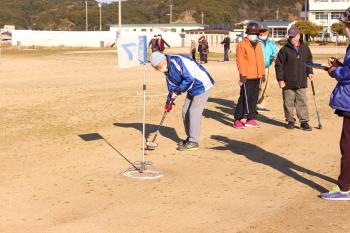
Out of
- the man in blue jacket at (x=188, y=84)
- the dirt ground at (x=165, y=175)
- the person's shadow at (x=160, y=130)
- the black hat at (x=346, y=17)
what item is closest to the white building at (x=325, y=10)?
the dirt ground at (x=165, y=175)

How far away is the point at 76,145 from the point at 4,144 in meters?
1.19

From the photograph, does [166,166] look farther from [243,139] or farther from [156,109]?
[156,109]

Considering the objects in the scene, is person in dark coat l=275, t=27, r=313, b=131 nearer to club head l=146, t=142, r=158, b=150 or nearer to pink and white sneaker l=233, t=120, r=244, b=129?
pink and white sneaker l=233, t=120, r=244, b=129

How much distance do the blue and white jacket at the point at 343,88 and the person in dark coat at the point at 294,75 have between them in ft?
14.8

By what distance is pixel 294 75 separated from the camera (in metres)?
10.7

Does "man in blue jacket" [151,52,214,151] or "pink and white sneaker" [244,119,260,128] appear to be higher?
"man in blue jacket" [151,52,214,151]

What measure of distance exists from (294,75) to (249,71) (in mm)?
875

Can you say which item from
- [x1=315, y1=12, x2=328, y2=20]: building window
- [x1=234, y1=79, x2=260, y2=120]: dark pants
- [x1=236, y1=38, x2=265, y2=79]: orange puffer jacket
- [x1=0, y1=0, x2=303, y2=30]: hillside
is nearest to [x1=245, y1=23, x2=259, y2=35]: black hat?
[x1=236, y1=38, x2=265, y2=79]: orange puffer jacket

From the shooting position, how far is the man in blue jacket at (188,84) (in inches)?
328

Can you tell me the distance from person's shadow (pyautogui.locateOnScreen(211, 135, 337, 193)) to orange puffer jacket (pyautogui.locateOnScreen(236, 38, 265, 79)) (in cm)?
150

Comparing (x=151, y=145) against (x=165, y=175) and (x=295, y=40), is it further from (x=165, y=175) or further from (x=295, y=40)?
(x=295, y=40)

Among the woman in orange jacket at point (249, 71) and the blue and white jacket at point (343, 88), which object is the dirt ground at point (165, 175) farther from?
the blue and white jacket at point (343, 88)

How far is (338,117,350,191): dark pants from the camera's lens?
621 centimetres

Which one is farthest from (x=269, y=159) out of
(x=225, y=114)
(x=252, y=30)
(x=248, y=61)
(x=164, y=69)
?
(x=225, y=114)
